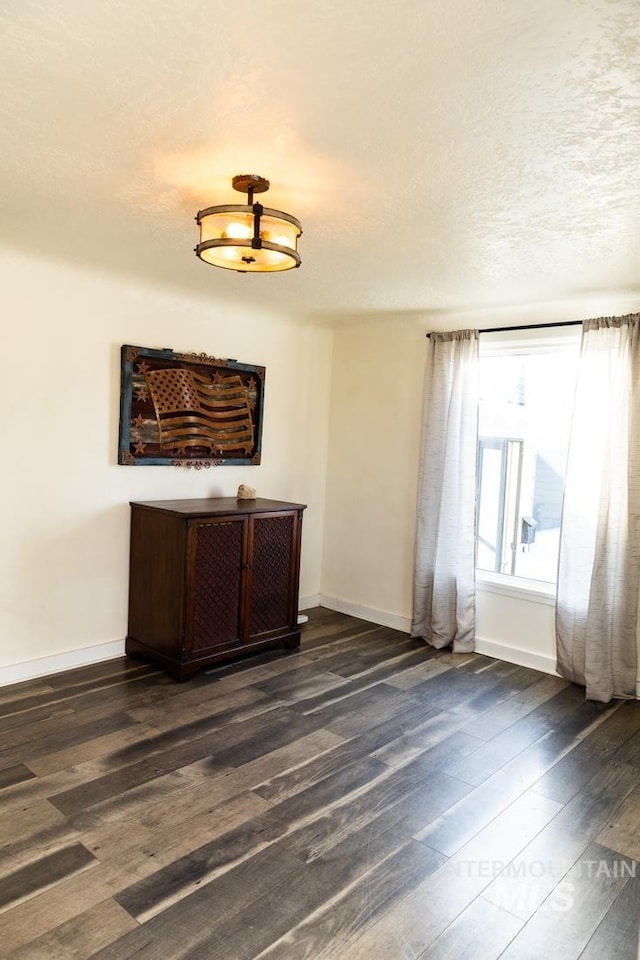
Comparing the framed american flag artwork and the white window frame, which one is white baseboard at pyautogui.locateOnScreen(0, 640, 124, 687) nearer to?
the framed american flag artwork

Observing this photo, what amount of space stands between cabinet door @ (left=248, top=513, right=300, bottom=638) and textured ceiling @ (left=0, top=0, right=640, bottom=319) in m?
1.75

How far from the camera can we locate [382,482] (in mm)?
4898

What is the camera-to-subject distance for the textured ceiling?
1.40 m

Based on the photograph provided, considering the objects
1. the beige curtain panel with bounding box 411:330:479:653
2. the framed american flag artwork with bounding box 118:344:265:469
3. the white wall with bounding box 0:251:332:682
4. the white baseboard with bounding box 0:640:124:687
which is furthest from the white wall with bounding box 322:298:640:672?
the white baseboard with bounding box 0:640:124:687

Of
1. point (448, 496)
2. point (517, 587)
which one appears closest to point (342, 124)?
point (448, 496)

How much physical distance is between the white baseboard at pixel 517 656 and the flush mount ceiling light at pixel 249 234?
2.97 meters

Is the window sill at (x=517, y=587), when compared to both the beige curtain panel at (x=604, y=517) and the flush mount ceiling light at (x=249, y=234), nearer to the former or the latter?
the beige curtain panel at (x=604, y=517)

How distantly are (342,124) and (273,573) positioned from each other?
287 cm

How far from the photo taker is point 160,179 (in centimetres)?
227

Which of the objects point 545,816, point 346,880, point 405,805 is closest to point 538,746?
point 545,816

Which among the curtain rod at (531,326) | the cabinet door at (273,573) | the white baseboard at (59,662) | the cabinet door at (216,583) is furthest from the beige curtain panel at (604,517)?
the white baseboard at (59,662)

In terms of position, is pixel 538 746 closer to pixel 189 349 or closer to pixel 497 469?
pixel 497 469

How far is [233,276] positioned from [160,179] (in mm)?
1286

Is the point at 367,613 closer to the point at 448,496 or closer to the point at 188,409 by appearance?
the point at 448,496
